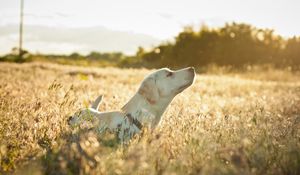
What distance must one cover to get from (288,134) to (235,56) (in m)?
36.9

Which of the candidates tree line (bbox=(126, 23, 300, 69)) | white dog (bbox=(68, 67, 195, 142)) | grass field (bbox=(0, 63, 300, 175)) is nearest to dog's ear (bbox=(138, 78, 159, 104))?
white dog (bbox=(68, 67, 195, 142))

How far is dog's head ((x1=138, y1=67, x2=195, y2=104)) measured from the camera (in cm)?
660

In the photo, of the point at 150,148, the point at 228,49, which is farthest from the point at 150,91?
the point at 228,49

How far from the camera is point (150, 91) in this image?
659cm

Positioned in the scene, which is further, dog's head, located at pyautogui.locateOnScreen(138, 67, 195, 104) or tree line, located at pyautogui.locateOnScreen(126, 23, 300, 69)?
tree line, located at pyautogui.locateOnScreen(126, 23, 300, 69)

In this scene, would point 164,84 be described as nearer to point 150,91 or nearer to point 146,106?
point 150,91

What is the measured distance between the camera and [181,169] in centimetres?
387

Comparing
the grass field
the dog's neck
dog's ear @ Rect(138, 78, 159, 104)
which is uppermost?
dog's ear @ Rect(138, 78, 159, 104)

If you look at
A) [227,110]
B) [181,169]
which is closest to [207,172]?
[181,169]

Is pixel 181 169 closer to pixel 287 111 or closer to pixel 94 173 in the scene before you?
pixel 94 173

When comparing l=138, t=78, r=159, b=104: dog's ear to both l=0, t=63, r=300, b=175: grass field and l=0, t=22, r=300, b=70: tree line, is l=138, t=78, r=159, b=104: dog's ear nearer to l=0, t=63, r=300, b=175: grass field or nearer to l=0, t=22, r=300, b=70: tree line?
l=0, t=63, r=300, b=175: grass field

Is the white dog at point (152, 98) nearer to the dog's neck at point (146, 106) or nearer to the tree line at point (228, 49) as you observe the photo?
the dog's neck at point (146, 106)

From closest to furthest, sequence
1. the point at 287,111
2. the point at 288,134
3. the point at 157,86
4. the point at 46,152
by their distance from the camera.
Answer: the point at 46,152
the point at 288,134
the point at 157,86
the point at 287,111

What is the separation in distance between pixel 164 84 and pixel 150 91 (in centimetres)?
24
